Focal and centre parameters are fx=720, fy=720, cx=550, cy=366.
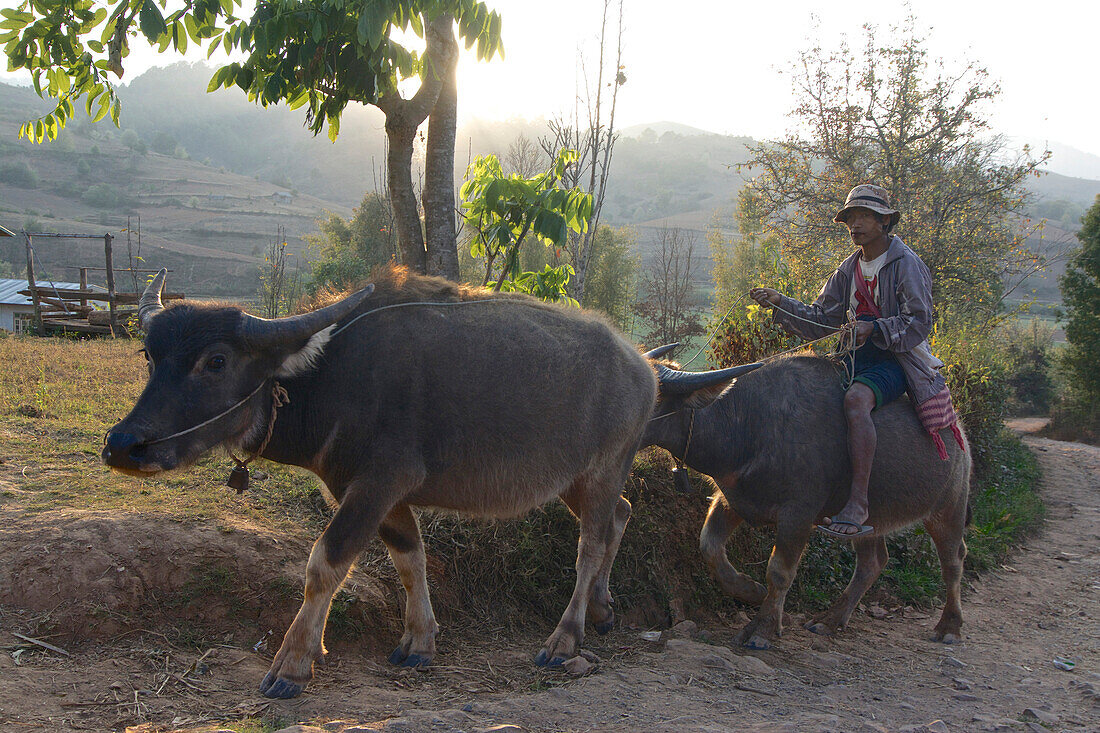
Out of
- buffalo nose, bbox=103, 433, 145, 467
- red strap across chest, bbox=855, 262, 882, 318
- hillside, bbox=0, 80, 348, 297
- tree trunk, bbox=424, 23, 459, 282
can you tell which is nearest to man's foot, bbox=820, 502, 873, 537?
red strap across chest, bbox=855, 262, 882, 318

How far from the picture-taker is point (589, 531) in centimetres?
422

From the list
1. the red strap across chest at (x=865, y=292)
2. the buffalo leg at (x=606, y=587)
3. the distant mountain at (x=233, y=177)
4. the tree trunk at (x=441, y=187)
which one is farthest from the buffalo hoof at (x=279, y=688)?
the distant mountain at (x=233, y=177)

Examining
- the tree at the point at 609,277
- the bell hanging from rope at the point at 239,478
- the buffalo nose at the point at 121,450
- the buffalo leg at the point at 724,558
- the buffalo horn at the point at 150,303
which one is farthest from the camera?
the tree at the point at 609,277

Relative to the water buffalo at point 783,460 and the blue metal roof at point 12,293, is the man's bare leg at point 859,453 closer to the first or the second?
the water buffalo at point 783,460

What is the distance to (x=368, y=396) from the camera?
3.43 meters

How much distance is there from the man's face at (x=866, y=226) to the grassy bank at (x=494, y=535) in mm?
2305

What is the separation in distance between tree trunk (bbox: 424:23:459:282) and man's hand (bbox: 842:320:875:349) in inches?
111

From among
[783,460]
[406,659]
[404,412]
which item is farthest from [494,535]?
[783,460]

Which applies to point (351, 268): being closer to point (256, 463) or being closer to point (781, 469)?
point (256, 463)

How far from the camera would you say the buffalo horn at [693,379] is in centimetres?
454

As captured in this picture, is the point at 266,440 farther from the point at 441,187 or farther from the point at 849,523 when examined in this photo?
the point at 849,523

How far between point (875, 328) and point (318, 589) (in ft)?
12.1

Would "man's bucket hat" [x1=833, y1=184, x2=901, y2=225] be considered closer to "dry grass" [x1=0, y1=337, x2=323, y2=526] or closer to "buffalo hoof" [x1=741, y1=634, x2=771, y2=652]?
"buffalo hoof" [x1=741, y1=634, x2=771, y2=652]

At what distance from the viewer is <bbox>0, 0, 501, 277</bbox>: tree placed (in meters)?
3.75
